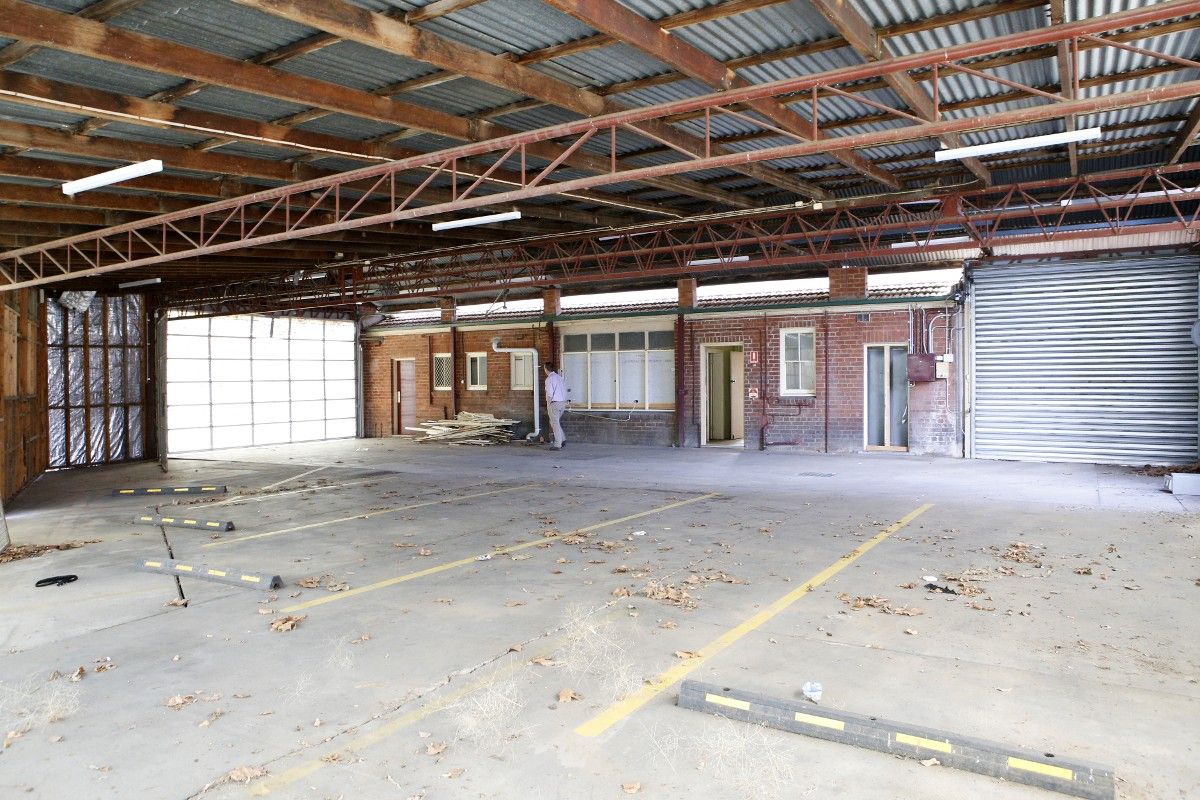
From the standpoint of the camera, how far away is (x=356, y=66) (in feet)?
22.1

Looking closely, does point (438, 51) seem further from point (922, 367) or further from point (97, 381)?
point (97, 381)

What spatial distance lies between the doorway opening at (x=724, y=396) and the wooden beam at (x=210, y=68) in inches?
487

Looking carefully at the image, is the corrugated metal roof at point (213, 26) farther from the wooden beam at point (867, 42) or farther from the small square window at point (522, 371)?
the small square window at point (522, 371)

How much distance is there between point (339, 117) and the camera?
8.07m

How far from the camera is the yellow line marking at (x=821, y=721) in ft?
12.5

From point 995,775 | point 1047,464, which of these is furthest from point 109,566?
point 1047,464

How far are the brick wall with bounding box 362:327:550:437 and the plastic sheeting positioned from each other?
7.13 metres

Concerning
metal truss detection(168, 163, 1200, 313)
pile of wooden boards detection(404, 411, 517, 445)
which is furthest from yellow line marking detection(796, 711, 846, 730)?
pile of wooden boards detection(404, 411, 517, 445)

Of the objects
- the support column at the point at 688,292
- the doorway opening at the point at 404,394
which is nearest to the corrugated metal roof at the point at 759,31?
the support column at the point at 688,292

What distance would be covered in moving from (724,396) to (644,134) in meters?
14.1

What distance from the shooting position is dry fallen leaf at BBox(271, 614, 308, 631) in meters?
5.63

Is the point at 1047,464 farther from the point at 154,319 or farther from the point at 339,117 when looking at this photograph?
the point at 154,319

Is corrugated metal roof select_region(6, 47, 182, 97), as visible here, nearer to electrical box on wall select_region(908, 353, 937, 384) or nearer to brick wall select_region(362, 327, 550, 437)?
electrical box on wall select_region(908, 353, 937, 384)

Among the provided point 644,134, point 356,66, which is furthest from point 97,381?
point 644,134
